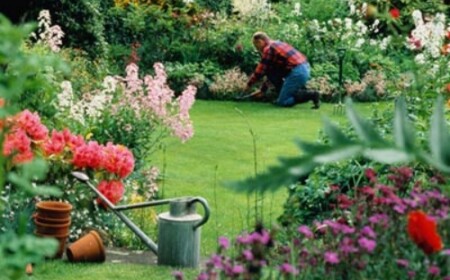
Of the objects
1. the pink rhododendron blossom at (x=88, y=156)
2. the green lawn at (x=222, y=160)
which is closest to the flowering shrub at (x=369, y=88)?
the green lawn at (x=222, y=160)

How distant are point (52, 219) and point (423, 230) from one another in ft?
15.4

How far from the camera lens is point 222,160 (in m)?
11.6

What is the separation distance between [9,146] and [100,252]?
0.90 metres

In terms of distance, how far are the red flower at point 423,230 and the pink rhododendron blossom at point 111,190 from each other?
16.9 ft

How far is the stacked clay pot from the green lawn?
0.65 ft

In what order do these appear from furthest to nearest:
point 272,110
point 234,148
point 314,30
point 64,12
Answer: point 314,30 < point 272,110 < point 64,12 < point 234,148

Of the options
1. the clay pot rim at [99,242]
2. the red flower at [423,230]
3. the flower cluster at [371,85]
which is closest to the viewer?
the red flower at [423,230]

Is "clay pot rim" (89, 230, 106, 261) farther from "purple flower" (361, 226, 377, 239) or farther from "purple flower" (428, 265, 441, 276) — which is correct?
"purple flower" (428, 265, 441, 276)

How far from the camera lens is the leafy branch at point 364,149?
87 cm

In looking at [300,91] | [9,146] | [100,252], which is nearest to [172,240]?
[100,252]

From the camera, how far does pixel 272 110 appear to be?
15672 millimetres

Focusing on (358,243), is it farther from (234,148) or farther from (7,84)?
(234,148)

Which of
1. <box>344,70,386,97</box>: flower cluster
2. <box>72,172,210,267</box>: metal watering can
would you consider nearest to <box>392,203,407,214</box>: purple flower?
<box>72,172,210,267</box>: metal watering can

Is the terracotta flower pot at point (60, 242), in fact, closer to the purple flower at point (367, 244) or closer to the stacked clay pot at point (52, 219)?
the stacked clay pot at point (52, 219)
